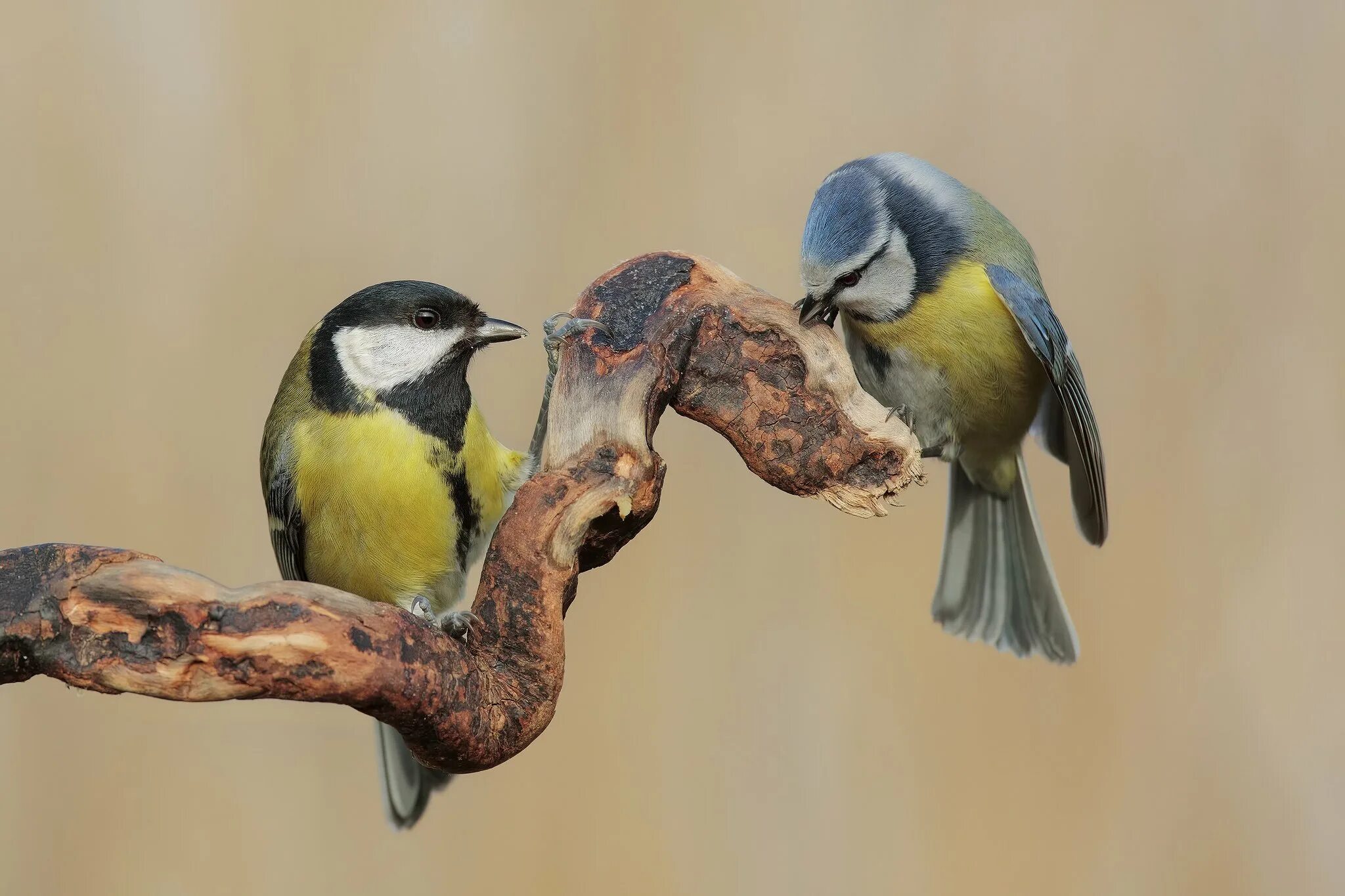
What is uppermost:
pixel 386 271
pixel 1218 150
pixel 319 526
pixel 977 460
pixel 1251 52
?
pixel 1251 52

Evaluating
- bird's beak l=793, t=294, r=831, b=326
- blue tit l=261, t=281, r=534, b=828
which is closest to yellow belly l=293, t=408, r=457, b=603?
blue tit l=261, t=281, r=534, b=828

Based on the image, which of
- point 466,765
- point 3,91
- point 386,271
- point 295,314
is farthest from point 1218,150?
point 3,91

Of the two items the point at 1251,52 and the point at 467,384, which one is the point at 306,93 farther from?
the point at 1251,52

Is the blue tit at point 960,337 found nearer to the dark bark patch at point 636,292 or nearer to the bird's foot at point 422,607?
the dark bark patch at point 636,292

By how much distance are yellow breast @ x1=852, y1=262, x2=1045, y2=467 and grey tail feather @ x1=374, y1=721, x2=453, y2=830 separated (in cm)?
72

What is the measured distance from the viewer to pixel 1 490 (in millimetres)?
1792

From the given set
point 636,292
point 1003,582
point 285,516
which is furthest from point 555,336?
point 1003,582

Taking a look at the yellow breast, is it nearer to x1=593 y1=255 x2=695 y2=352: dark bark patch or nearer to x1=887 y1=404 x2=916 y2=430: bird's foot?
x1=887 y1=404 x2=916 y2=430: bird's foot

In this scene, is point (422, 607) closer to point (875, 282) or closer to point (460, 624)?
point (460, 624)

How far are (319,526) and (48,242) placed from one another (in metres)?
0.87

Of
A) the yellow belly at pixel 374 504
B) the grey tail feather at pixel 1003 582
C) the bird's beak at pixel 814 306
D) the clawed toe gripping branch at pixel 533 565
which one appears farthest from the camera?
the grey tail feather at pixel 1003 582

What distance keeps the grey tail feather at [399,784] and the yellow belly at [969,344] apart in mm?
715

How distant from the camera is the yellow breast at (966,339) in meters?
1.34

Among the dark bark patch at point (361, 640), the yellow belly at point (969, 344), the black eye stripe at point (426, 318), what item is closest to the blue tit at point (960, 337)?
the yellow belly at point (969, 344)
